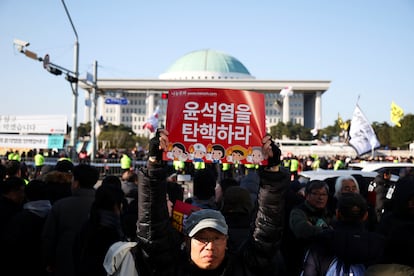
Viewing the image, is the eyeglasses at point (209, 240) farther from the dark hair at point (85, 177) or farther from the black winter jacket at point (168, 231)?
the dark hair at point (85, 177)

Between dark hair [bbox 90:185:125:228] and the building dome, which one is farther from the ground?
the building dome

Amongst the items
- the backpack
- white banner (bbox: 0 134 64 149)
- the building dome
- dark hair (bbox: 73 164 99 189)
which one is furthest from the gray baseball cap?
the building dome

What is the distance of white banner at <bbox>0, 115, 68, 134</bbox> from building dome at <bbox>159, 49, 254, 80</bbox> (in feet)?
292

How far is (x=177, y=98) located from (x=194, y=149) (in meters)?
0.31

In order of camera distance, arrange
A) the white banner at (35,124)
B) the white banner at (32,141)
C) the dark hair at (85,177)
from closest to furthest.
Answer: the dark hair at (85,177) → the white banner at (32,141) → the white banner at (35,124)

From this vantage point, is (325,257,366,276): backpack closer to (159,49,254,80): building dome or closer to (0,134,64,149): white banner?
(0,134,64,149): white banner

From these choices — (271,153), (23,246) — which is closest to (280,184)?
(271,153)

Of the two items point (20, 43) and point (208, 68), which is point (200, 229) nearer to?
point (20, 43)

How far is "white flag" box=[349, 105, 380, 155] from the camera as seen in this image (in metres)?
11.5

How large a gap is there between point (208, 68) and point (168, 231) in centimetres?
11248

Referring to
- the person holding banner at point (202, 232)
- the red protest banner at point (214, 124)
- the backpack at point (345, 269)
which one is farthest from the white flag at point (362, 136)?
the person holding banner at point (202, 232)

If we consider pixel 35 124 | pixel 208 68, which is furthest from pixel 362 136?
pixel 208 68

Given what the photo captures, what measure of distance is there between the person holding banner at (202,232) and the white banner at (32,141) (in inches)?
654

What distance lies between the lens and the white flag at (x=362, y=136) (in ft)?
37.8
